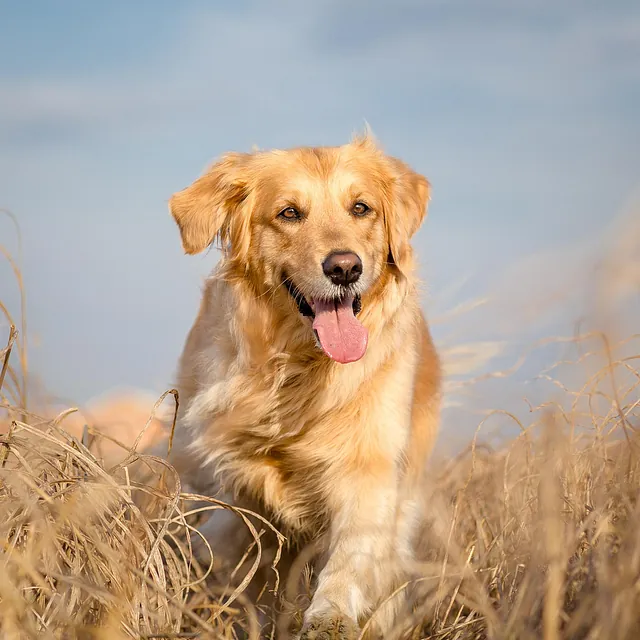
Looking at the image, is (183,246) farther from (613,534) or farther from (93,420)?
(613,534)

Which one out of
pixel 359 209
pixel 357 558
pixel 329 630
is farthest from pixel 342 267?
pixel 329 630

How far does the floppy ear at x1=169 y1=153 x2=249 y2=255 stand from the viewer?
402 cm

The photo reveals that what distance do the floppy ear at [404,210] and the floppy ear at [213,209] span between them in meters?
0.75

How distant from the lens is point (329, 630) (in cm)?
286

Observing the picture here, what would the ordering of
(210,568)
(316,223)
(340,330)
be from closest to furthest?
(210,568)
(340,330)
(316,223)

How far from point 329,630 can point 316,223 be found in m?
1.81

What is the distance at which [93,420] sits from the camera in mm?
4344

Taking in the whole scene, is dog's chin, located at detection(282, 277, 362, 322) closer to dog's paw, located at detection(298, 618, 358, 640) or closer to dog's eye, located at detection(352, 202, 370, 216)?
dog's eye, located at detection(352, 202, 370, 216)

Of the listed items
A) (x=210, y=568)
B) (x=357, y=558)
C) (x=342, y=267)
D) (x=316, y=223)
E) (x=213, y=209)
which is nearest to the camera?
(x=210, y=568)

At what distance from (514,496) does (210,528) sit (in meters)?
1.54

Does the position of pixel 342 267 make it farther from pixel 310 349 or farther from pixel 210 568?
pixel 210 568

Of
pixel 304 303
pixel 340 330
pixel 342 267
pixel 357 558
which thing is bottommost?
pixel 357 558

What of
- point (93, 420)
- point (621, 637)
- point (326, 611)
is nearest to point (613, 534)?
point (621, 637)

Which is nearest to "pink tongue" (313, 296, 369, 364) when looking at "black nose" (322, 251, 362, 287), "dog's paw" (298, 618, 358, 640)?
"black nose" (322, 251, 362, 287)
